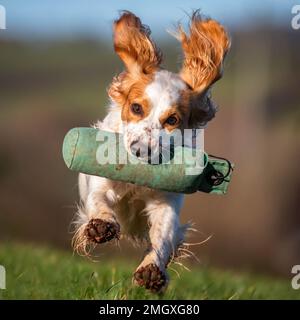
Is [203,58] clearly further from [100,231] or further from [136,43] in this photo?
[100,231]

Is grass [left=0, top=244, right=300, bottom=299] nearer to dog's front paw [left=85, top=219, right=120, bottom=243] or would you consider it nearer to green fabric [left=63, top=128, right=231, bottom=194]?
dog's front paw [left=85, top=219, right=120, bottom=243]

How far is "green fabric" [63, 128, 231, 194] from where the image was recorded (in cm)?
447

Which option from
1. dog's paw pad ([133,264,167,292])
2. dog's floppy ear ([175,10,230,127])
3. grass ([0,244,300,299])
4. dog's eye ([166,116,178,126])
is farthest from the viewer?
dog's floppy ear ([175,10,230,127])

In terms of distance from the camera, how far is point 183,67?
5.10 metres

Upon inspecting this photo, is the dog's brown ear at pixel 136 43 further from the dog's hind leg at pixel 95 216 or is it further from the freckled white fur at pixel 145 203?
the dog's hind leg at pixel 95 216

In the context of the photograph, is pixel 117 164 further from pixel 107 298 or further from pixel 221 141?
pixel 221 141

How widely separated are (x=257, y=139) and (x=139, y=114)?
7.07 metres

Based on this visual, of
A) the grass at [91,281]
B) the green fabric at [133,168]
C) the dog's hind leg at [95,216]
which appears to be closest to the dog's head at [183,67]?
the green fabric at [133,168]

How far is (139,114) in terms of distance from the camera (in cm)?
461

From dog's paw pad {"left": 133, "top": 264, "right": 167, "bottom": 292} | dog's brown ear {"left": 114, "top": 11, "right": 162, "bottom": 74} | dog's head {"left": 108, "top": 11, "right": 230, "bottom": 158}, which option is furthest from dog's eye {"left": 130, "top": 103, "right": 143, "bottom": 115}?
dog's paw pad {"left": 133, "top": 264, "right": 167, "bottom": 292}

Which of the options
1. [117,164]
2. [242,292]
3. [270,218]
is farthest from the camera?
[270,218]

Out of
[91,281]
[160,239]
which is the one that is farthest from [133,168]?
[91,281]

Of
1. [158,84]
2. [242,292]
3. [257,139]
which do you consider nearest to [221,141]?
[257,139]

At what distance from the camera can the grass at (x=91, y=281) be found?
4.80m
